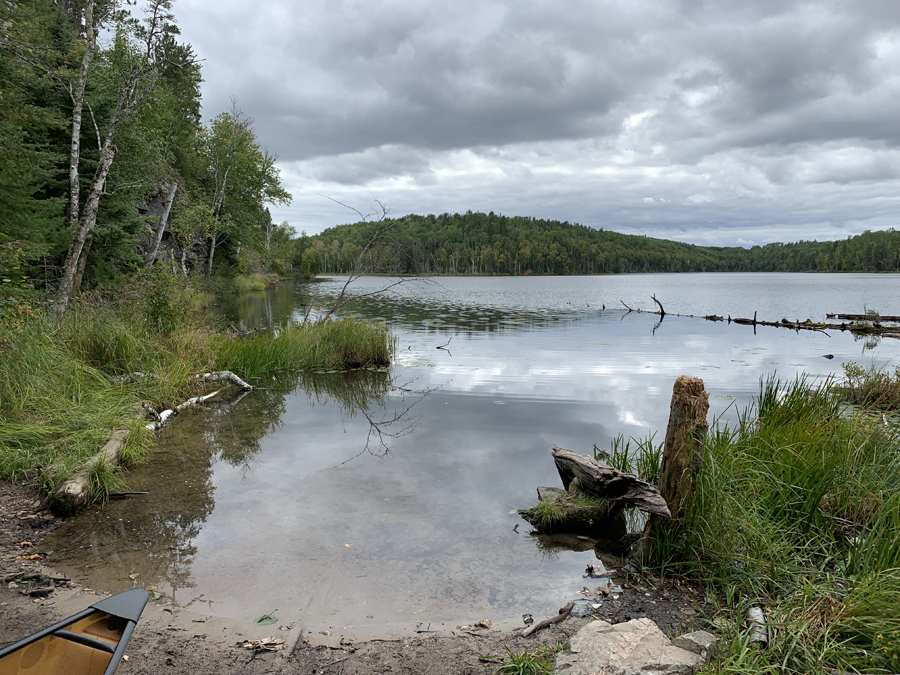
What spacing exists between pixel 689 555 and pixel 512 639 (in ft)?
6.08

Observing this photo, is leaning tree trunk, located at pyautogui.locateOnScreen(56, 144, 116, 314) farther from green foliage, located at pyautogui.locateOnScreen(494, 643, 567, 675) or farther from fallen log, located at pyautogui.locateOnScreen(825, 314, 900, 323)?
fallen log, located at pyautogui.locateOnScreen(825, 314, 900, 323)

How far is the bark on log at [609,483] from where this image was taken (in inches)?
177

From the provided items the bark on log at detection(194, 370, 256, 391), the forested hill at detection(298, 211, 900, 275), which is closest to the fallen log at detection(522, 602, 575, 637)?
the bark on log at detection(194, 370, 256, 391)

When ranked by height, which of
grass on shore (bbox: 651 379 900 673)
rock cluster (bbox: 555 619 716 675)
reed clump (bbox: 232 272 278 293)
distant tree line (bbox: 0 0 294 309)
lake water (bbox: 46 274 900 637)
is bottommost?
lake water (bbox: 46 274 900 637)

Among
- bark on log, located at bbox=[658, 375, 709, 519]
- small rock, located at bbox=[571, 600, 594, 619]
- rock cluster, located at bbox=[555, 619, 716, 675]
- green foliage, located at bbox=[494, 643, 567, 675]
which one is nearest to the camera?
rock cluster, located at bbox=[555, 619, 716, 675]

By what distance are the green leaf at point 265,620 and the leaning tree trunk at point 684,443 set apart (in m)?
3.15

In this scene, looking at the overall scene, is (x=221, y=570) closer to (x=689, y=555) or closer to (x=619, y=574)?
(x=619, y=574)

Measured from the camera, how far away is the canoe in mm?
2260

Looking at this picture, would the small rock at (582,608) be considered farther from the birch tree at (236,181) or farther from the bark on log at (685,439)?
the birch tree at (236,181)

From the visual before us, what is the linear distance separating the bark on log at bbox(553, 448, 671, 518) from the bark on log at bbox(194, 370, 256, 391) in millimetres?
7705

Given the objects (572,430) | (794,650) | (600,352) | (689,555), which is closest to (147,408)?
(572,430)

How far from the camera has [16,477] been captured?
5.50 meters

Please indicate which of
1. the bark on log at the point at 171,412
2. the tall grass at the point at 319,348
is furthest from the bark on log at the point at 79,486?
the tall grass at the point at 319,348

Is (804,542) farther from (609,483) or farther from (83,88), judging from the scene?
(83,88)
